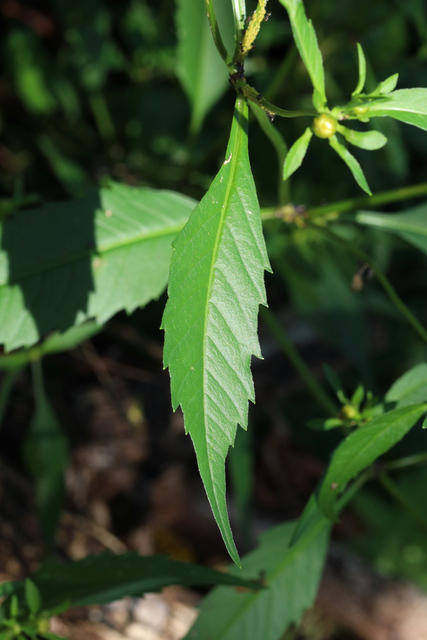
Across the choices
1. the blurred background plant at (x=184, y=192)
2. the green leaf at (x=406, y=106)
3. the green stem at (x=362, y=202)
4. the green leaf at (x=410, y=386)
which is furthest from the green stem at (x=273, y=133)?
the blurred background plant at (x=184, y=192)

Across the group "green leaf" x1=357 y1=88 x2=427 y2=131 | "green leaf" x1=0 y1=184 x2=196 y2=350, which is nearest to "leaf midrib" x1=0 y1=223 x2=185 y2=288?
"green leaf" x1=0 y1=184 x2=196 y2=350

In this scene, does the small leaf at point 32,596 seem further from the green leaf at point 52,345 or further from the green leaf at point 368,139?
the green leaf at point 368,139

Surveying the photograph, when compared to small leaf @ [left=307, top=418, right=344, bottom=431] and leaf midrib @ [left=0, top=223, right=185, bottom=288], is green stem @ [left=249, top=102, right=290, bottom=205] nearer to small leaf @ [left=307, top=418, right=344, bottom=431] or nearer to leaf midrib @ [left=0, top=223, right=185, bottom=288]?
leaf midrib @ [left=0, top=223, right=185, bottom=288]

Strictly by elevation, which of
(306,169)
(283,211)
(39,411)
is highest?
(306,169)

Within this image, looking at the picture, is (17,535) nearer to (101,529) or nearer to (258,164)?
(101,529)

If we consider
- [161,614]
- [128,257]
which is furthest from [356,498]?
[128,257]

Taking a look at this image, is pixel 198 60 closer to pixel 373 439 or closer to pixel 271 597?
pixel 373 439

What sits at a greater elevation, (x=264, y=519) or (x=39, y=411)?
(x=39, y=411)

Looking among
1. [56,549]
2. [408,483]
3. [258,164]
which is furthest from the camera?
[408,483]
